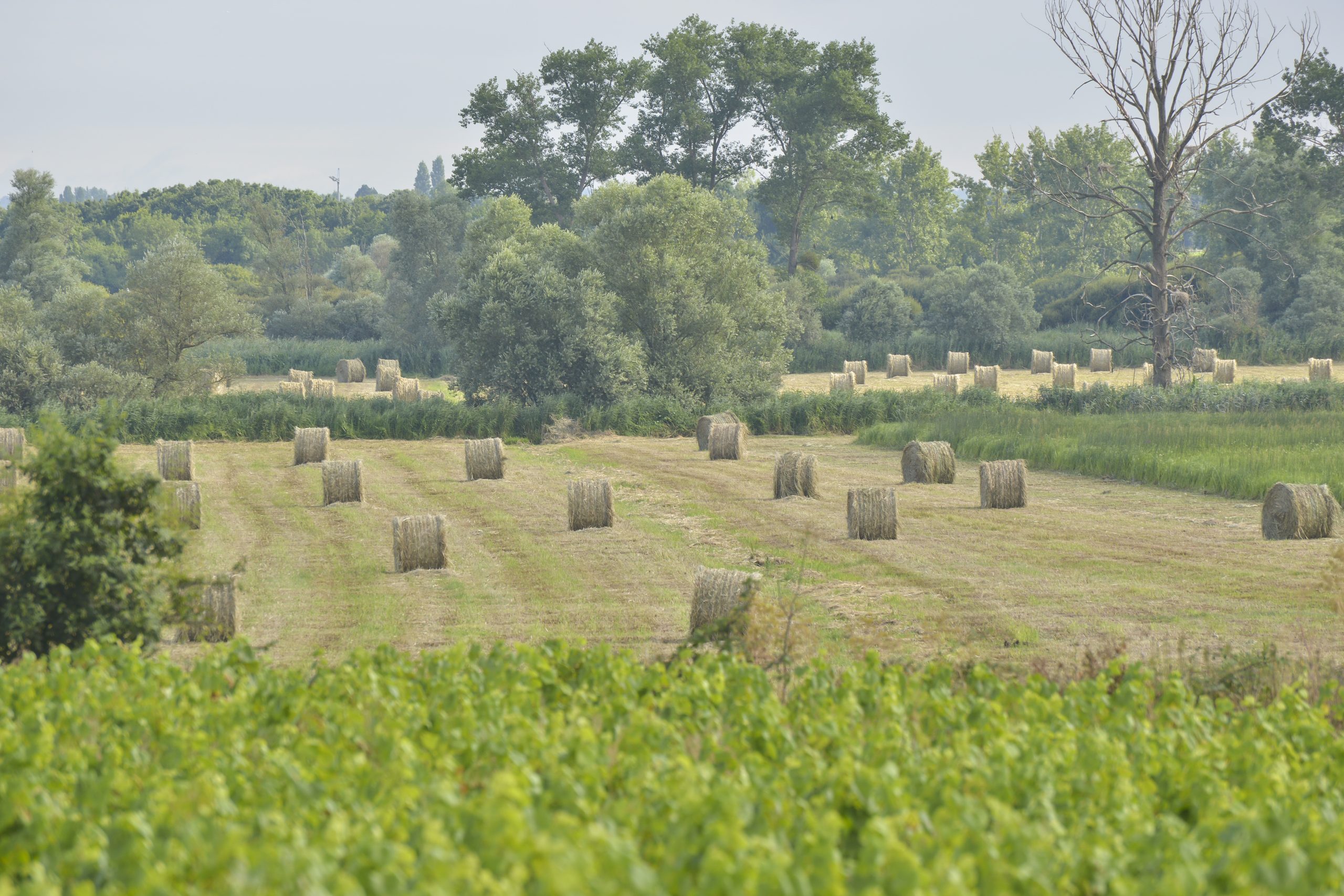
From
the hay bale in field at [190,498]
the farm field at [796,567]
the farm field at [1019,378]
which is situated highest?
the farm field at [1019,378]

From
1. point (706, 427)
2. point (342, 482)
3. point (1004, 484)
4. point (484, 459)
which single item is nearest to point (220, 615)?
point (342, 482)

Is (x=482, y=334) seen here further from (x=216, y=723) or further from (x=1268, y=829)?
(x=1268, y=829)

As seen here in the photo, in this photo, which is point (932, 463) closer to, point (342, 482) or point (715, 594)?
point (342, 482)

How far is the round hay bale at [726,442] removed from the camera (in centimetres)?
3250

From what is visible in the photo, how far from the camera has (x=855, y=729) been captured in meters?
7.69

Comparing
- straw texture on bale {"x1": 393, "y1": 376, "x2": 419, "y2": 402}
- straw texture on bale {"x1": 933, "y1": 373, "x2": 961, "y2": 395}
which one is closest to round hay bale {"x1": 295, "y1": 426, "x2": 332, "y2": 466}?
straw texture on bale {"x1": 393, "y1": 376, "x2": 419, "y2": 402}

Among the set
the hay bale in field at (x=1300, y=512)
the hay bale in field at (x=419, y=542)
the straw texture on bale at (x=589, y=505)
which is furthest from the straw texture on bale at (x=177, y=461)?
the hay bale in field at (x=1300, y=512)

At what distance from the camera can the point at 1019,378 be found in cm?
5941

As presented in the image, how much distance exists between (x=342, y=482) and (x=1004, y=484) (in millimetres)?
12673

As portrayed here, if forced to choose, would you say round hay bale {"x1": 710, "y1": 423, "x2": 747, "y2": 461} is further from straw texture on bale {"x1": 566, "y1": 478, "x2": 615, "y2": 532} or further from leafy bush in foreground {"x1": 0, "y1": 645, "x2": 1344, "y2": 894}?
leafy bush in foreground {"x1": 0, "y1": 645, "x2": 1344, "y2": 894}

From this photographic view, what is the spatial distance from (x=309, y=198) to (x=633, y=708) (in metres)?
142

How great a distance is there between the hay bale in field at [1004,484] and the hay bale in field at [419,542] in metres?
10.1

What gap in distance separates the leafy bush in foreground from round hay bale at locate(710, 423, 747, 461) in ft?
75.9

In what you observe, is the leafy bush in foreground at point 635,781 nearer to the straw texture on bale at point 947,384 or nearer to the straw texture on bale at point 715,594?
the straw texture on bale at point 715,594
